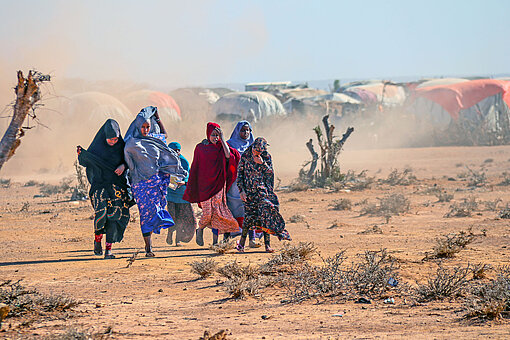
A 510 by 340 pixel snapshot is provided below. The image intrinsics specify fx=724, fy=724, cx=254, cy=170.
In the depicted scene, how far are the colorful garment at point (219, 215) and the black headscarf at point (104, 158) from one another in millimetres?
1492

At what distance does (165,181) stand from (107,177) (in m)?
0.75

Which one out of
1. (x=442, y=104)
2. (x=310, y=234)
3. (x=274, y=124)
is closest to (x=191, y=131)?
(x=274, y=124)

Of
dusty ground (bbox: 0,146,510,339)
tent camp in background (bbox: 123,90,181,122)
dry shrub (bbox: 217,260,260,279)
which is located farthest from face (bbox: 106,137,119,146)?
tent camp in background (bbox: 123,90,181,122)

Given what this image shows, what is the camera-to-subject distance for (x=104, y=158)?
9086 mm

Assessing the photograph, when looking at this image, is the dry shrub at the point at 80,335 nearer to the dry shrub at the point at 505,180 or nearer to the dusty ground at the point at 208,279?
the dusty ground at the point at 208,279

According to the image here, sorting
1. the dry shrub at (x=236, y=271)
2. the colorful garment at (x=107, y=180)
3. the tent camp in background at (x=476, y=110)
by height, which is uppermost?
the tent camp in background at (x=476, y=110)

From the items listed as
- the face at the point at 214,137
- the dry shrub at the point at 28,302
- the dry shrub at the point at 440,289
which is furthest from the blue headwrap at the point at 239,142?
the dry shrub at the point at 28,302

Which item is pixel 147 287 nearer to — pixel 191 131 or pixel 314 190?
pixel 314 190

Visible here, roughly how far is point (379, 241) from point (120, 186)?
3.80 metres

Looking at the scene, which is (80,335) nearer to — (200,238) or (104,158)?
(104,158)

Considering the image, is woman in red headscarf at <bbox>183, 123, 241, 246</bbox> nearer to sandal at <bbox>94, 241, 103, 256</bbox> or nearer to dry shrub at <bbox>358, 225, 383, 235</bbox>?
sandal at <bbox>94, 241, 103, 256</bbox>

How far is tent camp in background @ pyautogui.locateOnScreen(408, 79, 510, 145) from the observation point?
1164 inches

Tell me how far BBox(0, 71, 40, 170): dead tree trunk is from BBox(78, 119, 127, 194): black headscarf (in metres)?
3.82

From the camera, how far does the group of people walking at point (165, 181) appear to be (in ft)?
29.9
